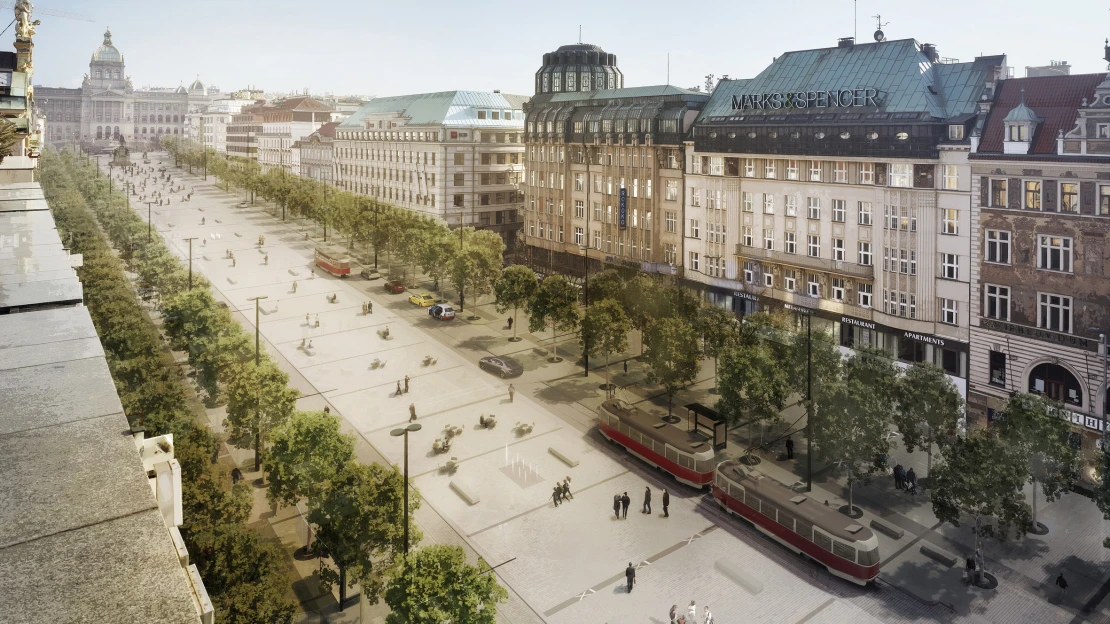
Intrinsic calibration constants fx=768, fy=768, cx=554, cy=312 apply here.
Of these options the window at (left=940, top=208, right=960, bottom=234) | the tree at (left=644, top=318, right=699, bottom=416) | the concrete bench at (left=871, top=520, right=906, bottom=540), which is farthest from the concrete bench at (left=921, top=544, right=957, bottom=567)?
the window at (left=940, top=208, right=960, bottom=234)

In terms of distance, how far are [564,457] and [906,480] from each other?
2182cm

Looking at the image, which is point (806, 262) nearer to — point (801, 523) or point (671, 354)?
point (671, 354)

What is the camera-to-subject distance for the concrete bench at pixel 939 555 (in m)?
40.4

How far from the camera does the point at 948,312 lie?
58.7 m

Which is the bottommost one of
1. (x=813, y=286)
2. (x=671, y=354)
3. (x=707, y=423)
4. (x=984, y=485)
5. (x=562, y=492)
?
(x=562, y=492)

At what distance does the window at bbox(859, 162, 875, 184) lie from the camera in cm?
6334

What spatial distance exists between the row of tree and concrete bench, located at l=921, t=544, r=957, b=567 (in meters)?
24.3

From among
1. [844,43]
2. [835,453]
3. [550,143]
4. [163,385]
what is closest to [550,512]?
[835,453]

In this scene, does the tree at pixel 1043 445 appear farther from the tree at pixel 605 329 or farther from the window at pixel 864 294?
the tree at pixel 605 329

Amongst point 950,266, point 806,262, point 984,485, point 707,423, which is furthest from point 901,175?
point 984,485

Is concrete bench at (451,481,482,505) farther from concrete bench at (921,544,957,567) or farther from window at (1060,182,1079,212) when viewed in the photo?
window at (1060,182,1079,212)

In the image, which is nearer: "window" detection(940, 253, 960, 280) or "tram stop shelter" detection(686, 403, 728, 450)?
"tram stop shelter" detection(686, 403, 728, 450)

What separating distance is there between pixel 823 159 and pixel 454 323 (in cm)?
4154

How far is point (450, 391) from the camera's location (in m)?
64.1
